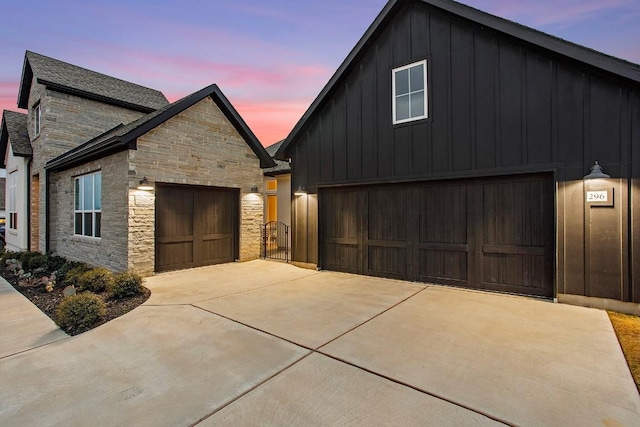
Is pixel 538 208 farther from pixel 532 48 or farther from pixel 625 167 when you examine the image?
pixel 532 48

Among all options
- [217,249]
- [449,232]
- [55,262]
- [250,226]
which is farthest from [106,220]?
[449,232]

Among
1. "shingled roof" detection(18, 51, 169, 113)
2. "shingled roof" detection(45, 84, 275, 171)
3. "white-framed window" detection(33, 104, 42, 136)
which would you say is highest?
"shingled roof" detection(18, 51, 169, 113)

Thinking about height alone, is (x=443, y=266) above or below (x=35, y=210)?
below

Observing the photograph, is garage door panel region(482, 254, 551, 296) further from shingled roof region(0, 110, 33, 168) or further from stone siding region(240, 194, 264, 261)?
shingled roof region(0, 110, 33, 168)

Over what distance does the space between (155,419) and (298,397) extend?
1165 millimetres

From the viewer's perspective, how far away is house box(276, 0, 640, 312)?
16.8 ft

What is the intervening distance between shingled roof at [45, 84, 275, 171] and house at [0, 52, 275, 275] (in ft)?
0.11

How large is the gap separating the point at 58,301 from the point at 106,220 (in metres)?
2.93

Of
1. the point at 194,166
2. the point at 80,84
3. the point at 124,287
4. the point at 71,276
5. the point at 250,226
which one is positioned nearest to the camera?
the point at 124,287

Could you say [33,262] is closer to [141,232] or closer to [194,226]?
[141,232]

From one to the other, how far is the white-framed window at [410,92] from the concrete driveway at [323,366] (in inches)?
171

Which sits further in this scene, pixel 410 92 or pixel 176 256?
pixel 176 256

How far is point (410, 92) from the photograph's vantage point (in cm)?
723

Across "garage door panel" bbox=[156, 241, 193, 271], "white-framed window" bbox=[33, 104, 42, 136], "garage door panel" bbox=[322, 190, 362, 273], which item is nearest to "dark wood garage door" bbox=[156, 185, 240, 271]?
"garage door panel" bbox=[156, 241, 193, 271]
